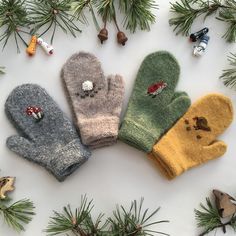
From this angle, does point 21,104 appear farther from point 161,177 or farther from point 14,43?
point 161,177

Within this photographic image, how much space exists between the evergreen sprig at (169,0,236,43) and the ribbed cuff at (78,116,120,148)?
11.8 inches

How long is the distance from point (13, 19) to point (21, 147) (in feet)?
1.08

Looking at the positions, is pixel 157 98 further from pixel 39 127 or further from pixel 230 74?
pixel 39 127

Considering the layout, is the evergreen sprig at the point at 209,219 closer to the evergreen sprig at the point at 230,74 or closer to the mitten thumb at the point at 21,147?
the evergreen sprig at the point at 230,74

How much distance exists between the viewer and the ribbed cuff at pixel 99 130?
1.08m

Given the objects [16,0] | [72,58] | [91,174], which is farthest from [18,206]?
[16,0]

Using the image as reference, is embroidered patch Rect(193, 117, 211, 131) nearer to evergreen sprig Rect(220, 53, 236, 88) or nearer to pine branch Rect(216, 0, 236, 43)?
evergreen sprig Rect(220, 53, 236, 88)

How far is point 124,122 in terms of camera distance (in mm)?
1107

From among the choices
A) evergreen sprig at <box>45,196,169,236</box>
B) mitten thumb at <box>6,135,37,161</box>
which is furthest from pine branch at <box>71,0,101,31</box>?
evergreen sprig at <box>45,196,169,236</box>

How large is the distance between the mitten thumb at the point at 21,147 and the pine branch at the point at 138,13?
1.33ft

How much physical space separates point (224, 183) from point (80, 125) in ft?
1.37

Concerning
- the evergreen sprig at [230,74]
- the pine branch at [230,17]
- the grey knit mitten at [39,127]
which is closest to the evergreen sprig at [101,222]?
the grey knit mitten at [39,127]

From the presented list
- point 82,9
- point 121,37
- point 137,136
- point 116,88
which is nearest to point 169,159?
point 137,136

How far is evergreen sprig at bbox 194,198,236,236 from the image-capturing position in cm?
112
